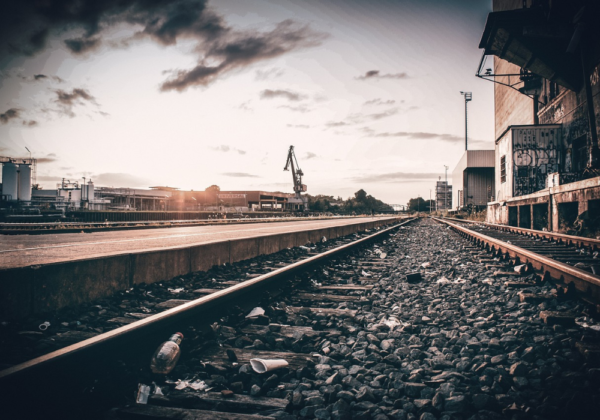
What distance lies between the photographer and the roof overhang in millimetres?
16734

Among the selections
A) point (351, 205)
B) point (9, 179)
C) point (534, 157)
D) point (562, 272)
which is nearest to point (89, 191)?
point (9, 179)

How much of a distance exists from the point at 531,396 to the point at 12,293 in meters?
4.07

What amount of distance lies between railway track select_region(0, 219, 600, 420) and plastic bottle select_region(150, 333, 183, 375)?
6 cm

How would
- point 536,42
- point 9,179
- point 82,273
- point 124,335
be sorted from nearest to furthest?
point 124,335
point 82,273
point 536,42
point 9,179

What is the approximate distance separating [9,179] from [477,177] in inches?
2310

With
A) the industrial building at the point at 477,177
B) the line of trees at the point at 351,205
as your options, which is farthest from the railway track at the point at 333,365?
the line of trees at the point at 351,205

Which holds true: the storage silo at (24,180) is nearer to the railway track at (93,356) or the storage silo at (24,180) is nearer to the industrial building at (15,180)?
the industrial building at (15,180)

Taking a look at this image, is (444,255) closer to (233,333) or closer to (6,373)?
(233,333)

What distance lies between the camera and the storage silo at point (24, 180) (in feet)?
115

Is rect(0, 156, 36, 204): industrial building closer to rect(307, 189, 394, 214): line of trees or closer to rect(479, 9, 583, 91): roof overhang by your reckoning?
rect(479, 9, 583, 91): roof overhang

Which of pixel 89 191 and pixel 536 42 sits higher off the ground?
pixel 536 42

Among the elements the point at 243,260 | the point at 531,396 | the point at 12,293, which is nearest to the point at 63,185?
the point at 243,260

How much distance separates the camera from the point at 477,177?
55.4 m

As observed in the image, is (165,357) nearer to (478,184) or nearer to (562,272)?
(562,272)
